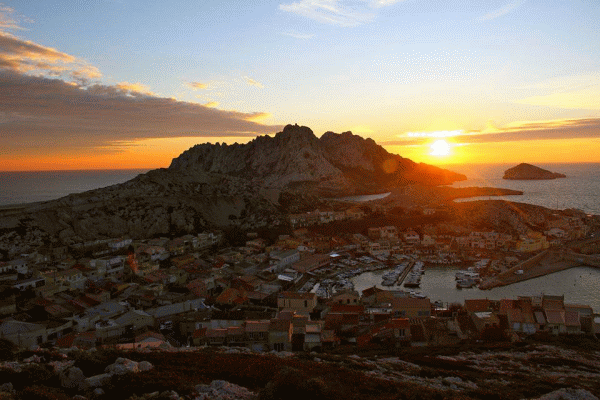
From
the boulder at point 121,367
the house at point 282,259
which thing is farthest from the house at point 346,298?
the boulder at point 121,367

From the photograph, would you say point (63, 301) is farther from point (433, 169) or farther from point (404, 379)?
point (433, 169)

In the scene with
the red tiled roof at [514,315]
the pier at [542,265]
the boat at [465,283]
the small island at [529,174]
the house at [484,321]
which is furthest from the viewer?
the small island at [529,174]

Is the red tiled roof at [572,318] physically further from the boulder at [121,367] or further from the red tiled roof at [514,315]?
the boulder at [121,367]

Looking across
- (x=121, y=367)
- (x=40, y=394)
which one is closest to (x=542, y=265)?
(x=121, y=367)

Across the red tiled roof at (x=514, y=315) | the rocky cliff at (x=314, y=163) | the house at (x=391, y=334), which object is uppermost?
the rocky cliff at (x=314, y=163)

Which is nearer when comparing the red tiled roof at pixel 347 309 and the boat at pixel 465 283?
the red tiled roof at pixel 347 309

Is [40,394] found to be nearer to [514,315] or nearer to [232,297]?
[232,297]
